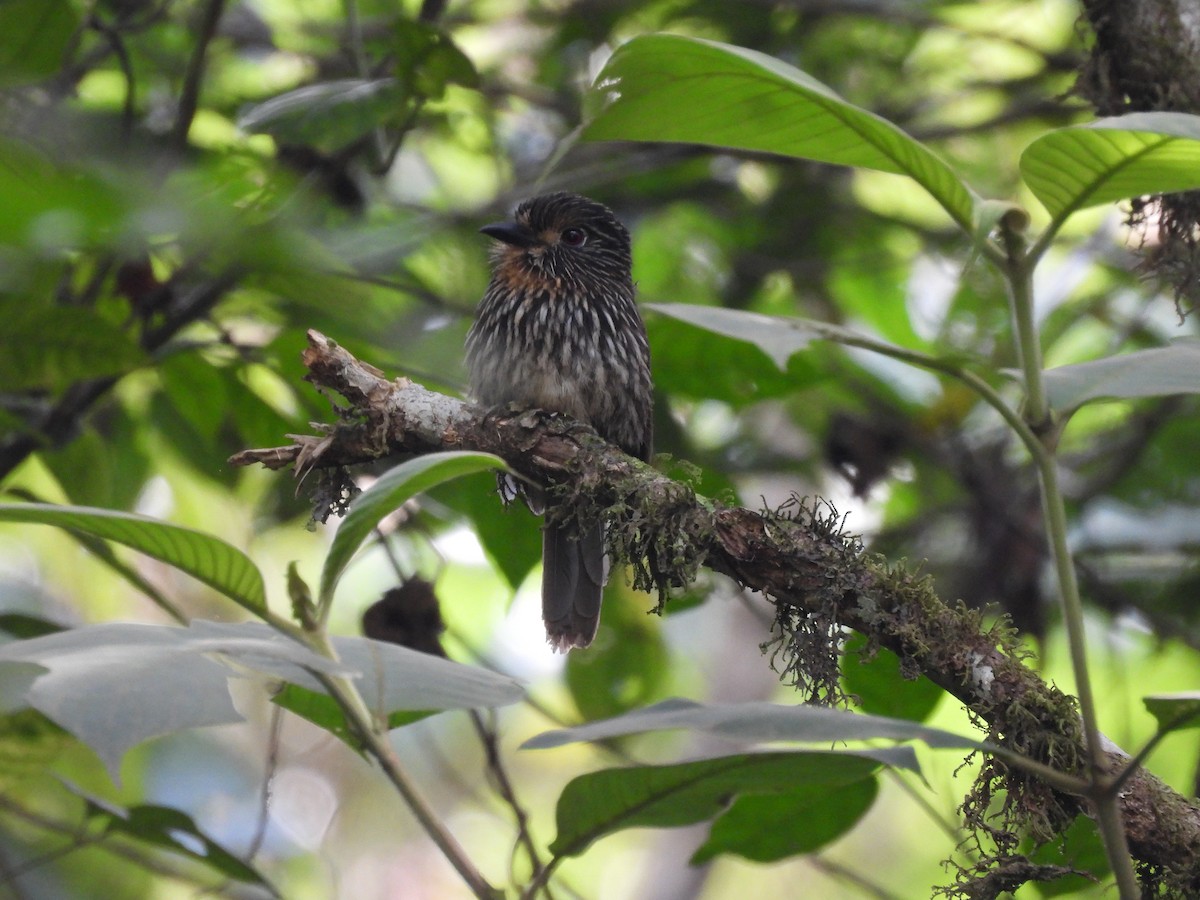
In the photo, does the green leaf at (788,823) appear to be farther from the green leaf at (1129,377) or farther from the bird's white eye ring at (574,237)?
the bird's white eye ring at (574,237)

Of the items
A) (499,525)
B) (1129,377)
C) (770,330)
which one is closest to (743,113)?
(770,330)

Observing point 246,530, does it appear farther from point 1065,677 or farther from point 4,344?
point 1065,677

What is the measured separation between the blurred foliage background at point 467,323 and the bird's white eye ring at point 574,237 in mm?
320

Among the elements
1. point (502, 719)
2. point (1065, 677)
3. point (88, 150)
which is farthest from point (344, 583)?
point (88, 150)

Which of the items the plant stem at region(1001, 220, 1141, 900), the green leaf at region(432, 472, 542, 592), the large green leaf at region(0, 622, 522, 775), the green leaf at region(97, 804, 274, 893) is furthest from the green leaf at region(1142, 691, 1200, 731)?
the green leaf at region(432, 472, 542, 592)

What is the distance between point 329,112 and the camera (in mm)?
2521

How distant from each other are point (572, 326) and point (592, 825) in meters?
1.96

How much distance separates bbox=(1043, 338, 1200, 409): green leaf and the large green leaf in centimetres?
65

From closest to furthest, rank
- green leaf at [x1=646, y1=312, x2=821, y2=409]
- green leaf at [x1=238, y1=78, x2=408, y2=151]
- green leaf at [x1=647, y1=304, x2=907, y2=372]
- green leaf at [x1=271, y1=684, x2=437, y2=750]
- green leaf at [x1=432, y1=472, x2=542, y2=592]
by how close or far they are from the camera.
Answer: green leaf at [x1=647, y1=304, x2=907, y2=372], green leaf at [x1=271, y1=684, x2=437, y2=750], green leaf at [x1=238, y1=78, x2=408, y2=151], green leaf at [x1=432, y1=472, x2=542, y2=592], green leaf at [x1=646, y1=312, x2=821, y2=409]

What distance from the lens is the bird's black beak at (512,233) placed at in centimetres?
339

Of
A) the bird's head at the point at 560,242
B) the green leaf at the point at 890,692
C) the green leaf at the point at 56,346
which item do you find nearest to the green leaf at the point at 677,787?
the green leaf at the point at 890,692

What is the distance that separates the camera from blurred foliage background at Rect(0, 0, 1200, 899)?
8.32 feet

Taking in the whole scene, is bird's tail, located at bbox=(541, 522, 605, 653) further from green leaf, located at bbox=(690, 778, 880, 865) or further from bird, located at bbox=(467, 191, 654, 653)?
green leaf, located at bbox=(690, 778, 880, 865)

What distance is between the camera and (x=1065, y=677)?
15.0 feet
